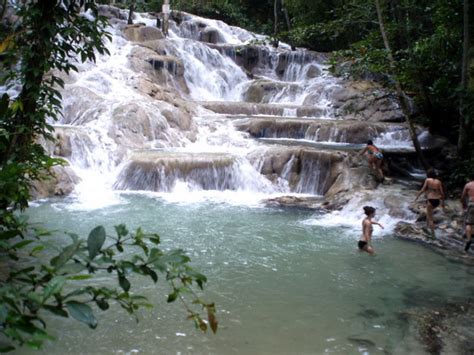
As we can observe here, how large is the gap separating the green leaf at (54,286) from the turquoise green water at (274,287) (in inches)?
118

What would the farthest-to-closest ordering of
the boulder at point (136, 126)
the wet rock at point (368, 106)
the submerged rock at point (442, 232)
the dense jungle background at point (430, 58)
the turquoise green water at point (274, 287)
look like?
the wet rock at point (368, 106) < the boulder at point (136, 126) < the dense jungle background at point (430, 58) < the submerged rock at point (442, 232) < the turquoise green water at point (274, 287)

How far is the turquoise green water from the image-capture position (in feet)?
14.5

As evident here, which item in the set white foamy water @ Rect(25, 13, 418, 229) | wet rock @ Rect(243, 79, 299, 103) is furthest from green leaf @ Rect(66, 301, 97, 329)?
wet rock @ Rect(243, 79, 299, 103)

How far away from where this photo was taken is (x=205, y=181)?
38.8 ft

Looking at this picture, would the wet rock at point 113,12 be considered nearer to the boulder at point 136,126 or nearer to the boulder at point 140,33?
the boulder at point 140,33

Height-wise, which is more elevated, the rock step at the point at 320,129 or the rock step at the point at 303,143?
the rock step at the point at 320,129

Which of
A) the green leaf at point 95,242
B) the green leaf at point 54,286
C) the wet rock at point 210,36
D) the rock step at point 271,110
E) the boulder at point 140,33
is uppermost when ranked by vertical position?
the wet rock at point 210,36

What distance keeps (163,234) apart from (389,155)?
7.53 meters

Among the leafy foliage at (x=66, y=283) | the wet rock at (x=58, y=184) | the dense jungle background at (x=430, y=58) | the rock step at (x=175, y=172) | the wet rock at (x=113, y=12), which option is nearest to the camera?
the leafy foliage at (x=66, y=283)

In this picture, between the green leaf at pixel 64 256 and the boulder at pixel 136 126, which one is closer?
the green leaf at pixel 64 256

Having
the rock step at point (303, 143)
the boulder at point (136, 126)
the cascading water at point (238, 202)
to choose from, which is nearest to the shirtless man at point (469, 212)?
the cascading water at point (238, 202)

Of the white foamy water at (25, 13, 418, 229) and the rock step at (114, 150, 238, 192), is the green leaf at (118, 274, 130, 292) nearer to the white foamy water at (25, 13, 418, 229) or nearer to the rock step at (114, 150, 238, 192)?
the white foamy water at (25, 13, 418, 229)

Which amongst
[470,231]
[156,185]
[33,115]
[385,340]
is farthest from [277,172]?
[33,115]

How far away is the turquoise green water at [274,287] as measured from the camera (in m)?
4.41
